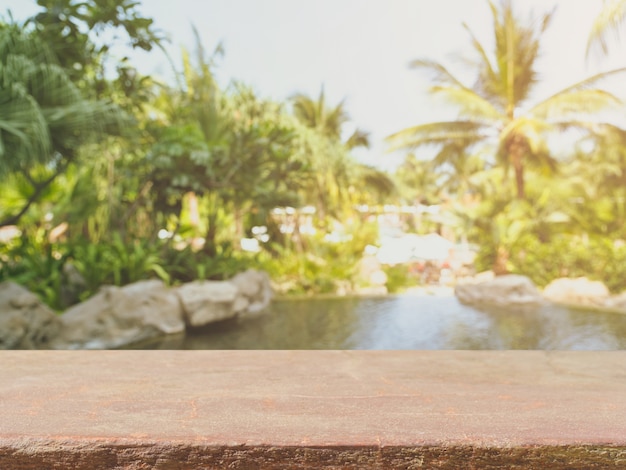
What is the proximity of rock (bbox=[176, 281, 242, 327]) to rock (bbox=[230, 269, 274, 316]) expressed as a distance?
175mm

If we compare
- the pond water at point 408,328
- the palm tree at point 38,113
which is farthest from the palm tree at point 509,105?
the palm tree at point 38,113

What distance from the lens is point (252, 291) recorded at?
14.5 ft

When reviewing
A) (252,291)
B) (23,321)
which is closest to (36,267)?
(23,321)

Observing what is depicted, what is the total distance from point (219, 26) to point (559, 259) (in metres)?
3.29

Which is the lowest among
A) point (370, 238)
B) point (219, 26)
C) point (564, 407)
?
point (370, 238)

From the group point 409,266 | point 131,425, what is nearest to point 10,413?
point 131,425

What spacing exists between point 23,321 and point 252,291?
179cm

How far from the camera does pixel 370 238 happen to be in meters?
4.16

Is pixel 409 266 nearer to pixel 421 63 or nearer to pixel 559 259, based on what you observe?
pixel 559 259

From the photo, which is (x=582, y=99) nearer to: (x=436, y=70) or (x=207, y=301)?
(x=436, y=70)

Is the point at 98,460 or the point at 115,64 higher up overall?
the point at 115,64

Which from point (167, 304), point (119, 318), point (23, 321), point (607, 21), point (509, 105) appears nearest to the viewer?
point (23, 321)

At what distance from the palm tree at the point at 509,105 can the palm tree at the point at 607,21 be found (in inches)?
11.1

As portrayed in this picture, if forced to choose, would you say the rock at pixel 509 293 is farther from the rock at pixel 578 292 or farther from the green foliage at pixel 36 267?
the green foliage at pixel 36 267
